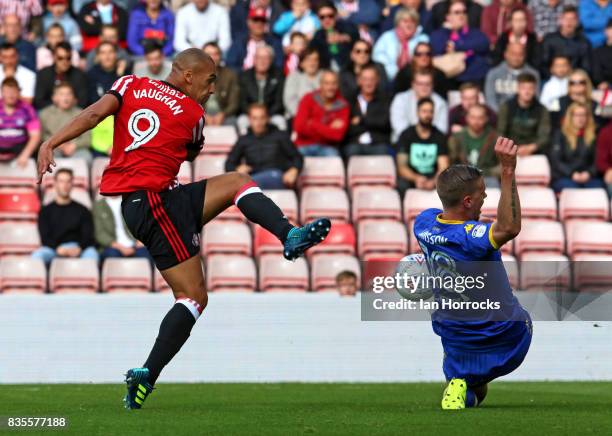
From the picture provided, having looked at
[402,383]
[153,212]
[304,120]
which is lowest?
[402,383]

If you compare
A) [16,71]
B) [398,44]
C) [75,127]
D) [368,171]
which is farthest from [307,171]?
[75,127]

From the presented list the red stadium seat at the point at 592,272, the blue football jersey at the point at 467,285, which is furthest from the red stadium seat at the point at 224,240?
the blue football jersey at the point at 467,285

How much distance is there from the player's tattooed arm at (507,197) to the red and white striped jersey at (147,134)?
196cm

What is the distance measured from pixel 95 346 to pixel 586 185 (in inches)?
266

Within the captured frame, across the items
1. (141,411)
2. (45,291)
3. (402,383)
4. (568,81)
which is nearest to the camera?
(141,411)

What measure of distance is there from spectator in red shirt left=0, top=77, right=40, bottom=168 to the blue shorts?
935cm

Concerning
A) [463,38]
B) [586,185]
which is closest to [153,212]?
[586,185]

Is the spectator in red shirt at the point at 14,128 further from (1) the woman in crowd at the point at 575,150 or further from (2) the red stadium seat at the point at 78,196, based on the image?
(1) the woman in crowd at the point at 575,150

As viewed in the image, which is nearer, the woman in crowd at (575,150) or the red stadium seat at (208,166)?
the red stadium seat at (208,166)

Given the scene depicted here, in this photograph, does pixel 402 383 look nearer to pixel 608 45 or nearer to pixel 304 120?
pixel 304 120

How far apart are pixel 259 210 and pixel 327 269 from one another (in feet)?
24.2

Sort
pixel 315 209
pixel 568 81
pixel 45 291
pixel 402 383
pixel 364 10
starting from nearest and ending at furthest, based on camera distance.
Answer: pixel 402 383, pixel 45 291, pixel 315 209, pixel 568 81, pixel 364 10

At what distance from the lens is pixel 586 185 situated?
16.9 meters

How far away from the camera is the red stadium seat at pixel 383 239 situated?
15836mm
